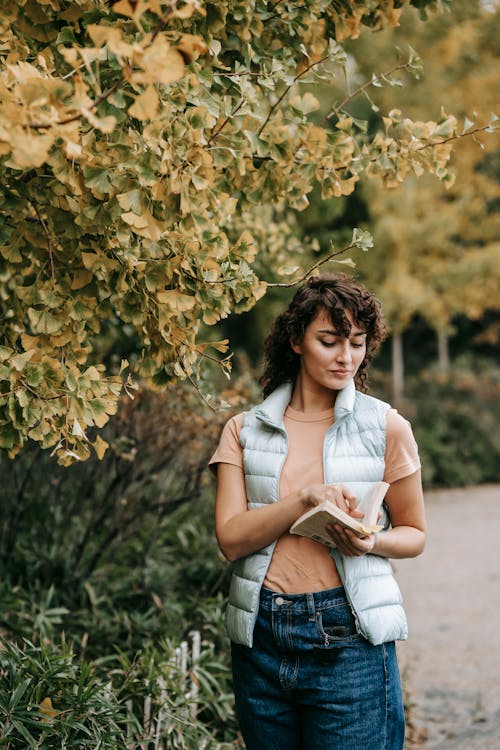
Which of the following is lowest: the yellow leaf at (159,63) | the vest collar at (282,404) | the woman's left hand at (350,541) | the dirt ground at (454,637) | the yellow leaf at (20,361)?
the dirt ground at (454,637)

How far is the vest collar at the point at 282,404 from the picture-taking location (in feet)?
6.98

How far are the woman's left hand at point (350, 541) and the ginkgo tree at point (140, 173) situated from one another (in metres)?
0.68

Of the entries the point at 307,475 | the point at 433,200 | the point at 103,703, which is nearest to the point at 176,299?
the point at 307,475

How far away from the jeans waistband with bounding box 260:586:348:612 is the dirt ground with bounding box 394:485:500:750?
223 centimetres

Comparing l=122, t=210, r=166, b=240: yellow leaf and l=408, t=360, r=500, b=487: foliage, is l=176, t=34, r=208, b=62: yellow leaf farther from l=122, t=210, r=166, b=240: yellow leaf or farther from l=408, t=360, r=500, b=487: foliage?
l=408, t=360, r=500, b=487: foliage

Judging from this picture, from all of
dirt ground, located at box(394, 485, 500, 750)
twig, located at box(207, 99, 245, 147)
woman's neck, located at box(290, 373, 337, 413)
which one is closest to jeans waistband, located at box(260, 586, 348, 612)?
woman's neck, located at box(290, 373, 337, 413)

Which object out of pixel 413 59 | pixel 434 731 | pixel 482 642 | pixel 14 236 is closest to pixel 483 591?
pixel 482 642

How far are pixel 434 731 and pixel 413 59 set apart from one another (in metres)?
3.23

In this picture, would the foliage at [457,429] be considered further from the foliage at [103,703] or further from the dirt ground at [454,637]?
the foliage at [103,703]

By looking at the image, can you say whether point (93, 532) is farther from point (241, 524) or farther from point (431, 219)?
point (431, 219)

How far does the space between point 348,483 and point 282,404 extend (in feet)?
1.03

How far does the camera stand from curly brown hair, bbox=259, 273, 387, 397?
216 centimetres

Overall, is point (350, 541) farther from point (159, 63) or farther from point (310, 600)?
point (159, 63)

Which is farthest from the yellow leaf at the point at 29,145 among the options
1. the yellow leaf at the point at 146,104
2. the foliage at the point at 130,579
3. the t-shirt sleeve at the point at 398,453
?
the foliage at the point at 130,579
